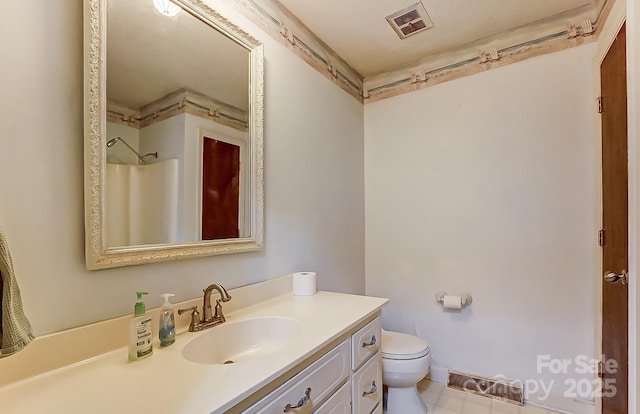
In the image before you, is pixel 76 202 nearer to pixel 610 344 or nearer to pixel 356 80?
pixel 356 80

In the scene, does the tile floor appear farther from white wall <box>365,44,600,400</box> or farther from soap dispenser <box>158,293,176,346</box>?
soap dispenser <box>158,293,176,346</box>

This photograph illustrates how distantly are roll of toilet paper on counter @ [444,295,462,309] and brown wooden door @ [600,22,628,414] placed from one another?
2.27 ft

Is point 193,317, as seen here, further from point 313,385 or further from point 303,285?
point 303,285

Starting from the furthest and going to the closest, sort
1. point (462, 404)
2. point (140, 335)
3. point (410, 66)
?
point (410, 66)
point (462, 404)
point (140, 335)

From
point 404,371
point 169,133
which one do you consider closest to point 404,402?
point 404,371

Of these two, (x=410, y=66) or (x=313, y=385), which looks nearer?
(x=313, y=385)

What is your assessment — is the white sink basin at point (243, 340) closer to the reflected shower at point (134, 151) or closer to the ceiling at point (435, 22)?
the reflected shower at point (134, 151)

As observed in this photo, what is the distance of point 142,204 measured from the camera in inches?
40.7

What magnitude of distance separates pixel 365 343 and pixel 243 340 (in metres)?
0.51

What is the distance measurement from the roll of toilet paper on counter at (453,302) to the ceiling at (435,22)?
5.49 ft

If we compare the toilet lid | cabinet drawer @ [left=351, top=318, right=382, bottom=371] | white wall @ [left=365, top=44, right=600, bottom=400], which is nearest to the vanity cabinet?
cabinet drawer @ [left=351, top=318, right=382, bottom=371]

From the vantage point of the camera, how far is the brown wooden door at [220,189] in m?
1.25

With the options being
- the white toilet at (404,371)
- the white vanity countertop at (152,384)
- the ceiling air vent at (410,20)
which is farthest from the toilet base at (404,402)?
the ceiling air vent at (410,20)

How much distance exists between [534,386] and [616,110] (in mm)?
1609
